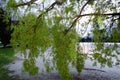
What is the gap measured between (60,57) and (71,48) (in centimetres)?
95

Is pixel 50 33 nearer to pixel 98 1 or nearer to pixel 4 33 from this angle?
pixel 98 1

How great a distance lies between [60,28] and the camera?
7.20 meters

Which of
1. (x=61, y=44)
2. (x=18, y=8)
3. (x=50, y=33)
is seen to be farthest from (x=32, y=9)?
(x=61, y=44)

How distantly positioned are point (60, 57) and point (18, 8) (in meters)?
1.75

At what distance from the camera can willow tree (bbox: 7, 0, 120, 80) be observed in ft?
23.6

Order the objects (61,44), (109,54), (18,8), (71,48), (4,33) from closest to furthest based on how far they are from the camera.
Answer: (71,48) → (61,44) → (18,8) → (109,54) → (4,33)

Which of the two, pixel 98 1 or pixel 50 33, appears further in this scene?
pixel 98 1

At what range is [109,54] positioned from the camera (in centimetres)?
819

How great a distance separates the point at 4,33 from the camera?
3616cm

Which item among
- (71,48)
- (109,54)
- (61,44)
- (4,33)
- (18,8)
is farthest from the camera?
(4,33)

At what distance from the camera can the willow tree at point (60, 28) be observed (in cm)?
718

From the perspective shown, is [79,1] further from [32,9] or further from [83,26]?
[32,9]

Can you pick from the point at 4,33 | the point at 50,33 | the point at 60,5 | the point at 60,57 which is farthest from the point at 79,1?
the point at 4,33

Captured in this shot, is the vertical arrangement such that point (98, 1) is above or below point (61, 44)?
above
